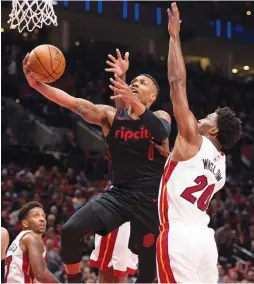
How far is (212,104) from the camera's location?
64.7ft

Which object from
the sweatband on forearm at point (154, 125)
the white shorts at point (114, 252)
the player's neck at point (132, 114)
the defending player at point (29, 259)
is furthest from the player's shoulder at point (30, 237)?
the sweatband on forearm at point (154, 125)

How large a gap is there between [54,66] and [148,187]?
126cm

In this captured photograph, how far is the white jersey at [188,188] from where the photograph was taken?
4.98 metres

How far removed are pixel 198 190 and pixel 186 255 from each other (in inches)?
18.2

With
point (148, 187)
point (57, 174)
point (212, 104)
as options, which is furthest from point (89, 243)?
point (212, 104)

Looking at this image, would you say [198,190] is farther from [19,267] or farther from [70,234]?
[19,267]

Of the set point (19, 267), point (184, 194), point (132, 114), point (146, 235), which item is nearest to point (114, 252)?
point (146, 235)

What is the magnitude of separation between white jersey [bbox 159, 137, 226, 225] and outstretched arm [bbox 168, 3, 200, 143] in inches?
6.5

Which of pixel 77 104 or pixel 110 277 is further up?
pixel 77 104

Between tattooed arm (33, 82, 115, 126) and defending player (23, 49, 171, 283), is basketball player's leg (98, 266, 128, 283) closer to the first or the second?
defending player (23, 49, 171, 283)

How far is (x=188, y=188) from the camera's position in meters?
4.98

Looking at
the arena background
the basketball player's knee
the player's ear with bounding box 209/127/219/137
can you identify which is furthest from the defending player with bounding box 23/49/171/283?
the arena background

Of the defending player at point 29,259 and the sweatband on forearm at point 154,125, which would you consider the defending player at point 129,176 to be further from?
the defending player at point 29,259

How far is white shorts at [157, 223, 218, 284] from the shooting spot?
4.82 meters
